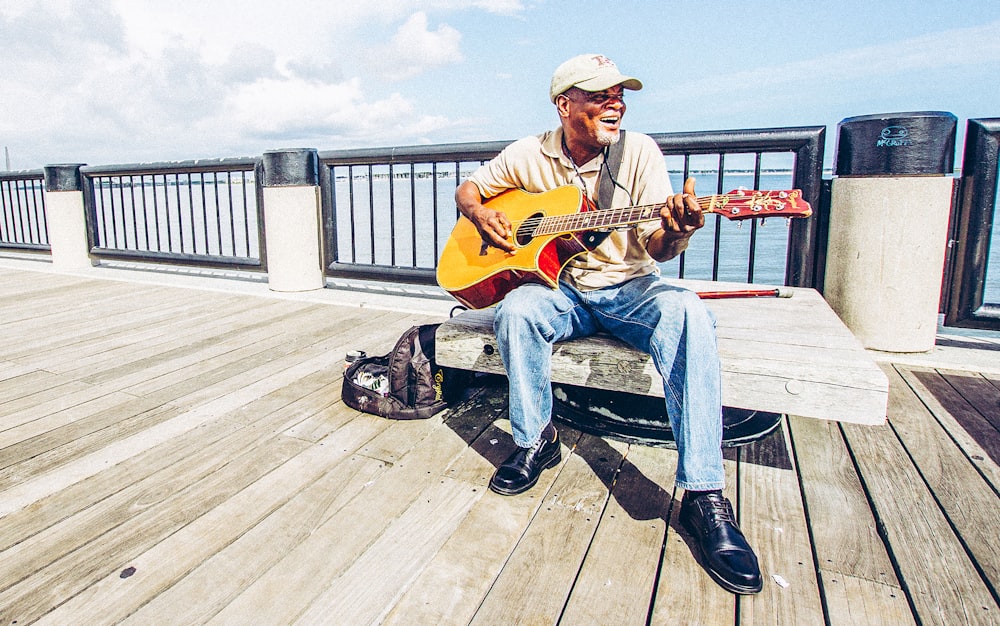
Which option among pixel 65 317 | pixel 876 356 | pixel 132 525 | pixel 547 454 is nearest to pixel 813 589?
pixel 547 454

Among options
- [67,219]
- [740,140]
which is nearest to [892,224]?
[740,140]

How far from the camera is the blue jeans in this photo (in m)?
1.93

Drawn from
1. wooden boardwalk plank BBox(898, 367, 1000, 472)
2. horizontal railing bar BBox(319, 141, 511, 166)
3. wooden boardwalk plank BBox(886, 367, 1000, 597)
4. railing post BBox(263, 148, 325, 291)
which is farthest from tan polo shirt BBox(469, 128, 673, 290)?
railing post BBox(263, 148, 325, 291)

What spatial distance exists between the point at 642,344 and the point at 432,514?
930mm

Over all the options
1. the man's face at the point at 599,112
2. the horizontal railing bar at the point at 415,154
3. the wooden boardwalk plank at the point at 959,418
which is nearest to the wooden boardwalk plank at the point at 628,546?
the wooden boardwalk plank at the point at 959,418

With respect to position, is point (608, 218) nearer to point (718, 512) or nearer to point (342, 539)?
point (718, 512)

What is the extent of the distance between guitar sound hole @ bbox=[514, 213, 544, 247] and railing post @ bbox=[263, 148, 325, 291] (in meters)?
3.52

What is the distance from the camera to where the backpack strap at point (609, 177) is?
96.3 inches

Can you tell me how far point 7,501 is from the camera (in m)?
2.06

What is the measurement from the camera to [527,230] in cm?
249

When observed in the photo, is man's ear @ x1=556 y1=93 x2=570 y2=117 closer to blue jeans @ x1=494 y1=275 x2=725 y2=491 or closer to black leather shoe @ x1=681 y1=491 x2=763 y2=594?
blue jeans @ x1=494 y1=275 x2=725 y2=491

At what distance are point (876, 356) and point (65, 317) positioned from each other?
18.5ft

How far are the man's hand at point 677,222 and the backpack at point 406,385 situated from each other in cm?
115

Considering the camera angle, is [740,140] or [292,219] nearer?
[740,140]
